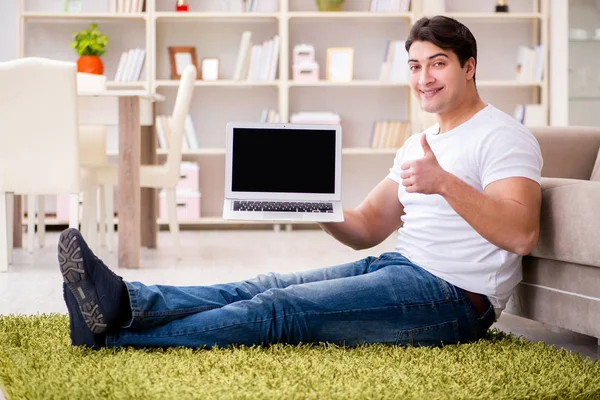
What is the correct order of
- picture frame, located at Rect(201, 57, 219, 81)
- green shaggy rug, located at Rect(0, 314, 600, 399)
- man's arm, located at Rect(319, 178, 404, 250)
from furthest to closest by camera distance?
picture frame, located at Rect(201, 57, 219, 81)
man's arm, located at Rect(319, 178, 404, 250)
green shaggy rug, located at Rect(0, 314, 600, 399)

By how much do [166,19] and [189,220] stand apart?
1399mm

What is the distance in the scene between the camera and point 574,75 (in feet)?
17.7

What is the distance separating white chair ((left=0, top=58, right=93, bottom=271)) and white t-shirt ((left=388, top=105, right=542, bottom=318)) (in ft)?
6.87

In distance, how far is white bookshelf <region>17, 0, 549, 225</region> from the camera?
19.4ft

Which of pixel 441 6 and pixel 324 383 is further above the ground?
pixel 441 6

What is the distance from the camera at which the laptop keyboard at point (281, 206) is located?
6.30 feet

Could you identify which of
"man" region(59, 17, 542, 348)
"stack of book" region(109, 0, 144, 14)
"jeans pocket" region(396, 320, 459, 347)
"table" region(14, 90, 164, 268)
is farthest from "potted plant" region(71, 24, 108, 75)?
"jeans pocket" region(396, 320, 459, 347)

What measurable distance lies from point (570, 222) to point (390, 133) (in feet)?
13.0

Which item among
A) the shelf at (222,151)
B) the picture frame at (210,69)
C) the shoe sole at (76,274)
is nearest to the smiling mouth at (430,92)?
the shoe sole at (76,274)

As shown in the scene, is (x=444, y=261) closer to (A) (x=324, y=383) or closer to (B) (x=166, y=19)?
(A) (x=324, y=383)

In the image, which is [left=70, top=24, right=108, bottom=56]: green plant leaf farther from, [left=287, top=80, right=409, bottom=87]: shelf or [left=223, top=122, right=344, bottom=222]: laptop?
[left=223, top=122, right=344, bottom=222]: laptop

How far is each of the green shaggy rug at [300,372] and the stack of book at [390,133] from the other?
13.2ft

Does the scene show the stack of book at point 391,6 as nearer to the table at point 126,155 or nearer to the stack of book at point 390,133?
the stack of book at point 390,133

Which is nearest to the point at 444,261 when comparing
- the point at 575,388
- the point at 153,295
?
the point at 575,388
